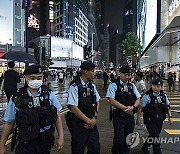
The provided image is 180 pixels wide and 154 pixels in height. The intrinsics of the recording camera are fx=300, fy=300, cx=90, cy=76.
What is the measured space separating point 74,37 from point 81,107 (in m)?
132

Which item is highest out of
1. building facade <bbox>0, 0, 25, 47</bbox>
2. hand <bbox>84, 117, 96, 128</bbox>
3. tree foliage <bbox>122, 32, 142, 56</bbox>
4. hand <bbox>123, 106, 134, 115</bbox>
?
building facade <bbox>0, 0, 25, 47</bbox>

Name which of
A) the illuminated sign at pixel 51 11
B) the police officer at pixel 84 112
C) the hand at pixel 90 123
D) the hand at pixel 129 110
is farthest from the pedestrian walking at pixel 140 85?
the illuminated sign at pixel 51 11

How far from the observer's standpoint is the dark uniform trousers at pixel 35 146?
358cm

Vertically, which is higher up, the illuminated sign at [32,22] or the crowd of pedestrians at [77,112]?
the illuminated sign at [32,22]

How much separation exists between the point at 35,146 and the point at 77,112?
1038 mm

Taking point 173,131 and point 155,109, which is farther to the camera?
point 173,131

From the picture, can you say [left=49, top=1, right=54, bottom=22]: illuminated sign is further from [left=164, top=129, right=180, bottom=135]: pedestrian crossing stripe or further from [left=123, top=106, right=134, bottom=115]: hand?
[left=123, top=106, right=134, bottom=115]: hand

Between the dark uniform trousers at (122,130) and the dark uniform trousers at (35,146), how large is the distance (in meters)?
1.96

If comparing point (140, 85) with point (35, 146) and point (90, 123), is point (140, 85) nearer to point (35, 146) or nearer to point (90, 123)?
point (90, 123)

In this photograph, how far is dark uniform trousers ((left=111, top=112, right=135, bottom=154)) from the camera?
17.5ft

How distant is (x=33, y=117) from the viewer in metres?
3.47

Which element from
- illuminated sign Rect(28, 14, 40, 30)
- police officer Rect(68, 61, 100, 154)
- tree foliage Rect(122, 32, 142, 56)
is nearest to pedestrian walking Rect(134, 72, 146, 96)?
police officer Rect(68, 61, 100, 154)

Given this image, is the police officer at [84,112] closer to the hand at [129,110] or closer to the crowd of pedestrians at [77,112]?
the crowd of pedestrians at [77,112]

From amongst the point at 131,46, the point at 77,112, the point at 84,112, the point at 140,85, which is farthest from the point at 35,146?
the point at 131,46
